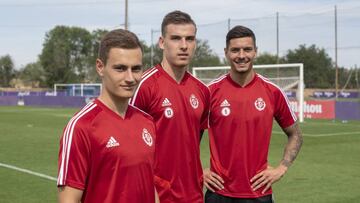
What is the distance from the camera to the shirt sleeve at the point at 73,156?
9.32 ft

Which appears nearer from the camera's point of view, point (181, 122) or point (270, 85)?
point (181, 122)

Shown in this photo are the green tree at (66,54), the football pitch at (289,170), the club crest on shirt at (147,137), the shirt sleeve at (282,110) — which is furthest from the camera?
the green tree at (66,54)

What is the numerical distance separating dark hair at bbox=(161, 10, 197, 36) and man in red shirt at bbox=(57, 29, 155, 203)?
105cm

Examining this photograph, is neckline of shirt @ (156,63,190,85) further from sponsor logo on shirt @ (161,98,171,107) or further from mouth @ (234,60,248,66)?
mouth @ (234,60,248,66)

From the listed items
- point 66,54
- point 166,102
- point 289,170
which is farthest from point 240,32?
point 66,54

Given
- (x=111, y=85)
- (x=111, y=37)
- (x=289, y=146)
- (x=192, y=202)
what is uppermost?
(x=111, y=37)

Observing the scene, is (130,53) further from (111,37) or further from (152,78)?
(152,78)

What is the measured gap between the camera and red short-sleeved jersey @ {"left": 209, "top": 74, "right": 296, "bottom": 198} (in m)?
4.55

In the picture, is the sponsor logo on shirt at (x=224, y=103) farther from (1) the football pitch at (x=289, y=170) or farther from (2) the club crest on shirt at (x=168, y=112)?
(1) the football pitch at (x=289, y=170)

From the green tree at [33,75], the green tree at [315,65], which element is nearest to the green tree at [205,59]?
the green tree at [315,65]

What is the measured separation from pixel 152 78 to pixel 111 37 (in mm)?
1095

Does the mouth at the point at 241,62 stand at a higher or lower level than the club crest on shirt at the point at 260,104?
higher

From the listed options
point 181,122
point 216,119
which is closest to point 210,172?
point 216,119

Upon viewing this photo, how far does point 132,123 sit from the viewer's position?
310cm
